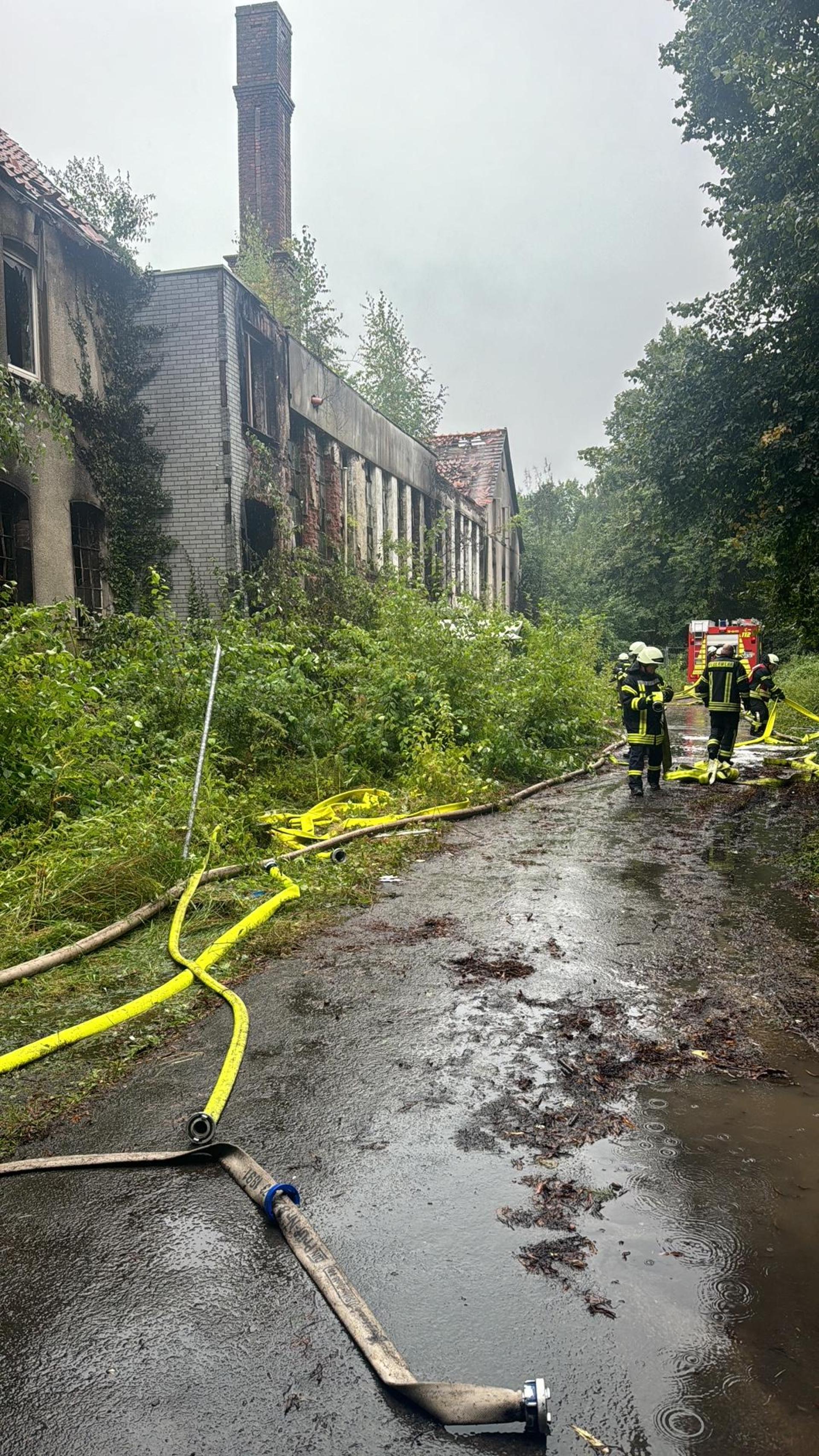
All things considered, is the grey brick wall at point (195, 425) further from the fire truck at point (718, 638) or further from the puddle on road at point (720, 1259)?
the fire truck at point (718, 638)

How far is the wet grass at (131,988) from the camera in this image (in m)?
3.81

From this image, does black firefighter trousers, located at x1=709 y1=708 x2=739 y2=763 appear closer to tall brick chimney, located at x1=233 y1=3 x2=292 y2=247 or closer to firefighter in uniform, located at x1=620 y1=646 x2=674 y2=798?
firefighter in uniform, located at x1=620 y1=646 x2=674 y2=798

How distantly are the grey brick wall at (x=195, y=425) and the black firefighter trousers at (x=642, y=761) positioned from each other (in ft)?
22.1

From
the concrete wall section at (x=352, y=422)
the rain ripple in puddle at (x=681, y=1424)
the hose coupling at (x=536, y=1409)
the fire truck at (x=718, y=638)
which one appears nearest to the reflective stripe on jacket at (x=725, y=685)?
the concrete wall section at (x=352, y=422)

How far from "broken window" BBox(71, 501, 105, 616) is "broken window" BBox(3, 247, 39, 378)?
6.37ft

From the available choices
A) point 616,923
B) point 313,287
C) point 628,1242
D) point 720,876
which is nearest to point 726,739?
point 720,876

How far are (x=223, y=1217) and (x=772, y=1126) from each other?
6.28 feet

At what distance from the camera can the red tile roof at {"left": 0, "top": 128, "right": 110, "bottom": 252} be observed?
1214 cm

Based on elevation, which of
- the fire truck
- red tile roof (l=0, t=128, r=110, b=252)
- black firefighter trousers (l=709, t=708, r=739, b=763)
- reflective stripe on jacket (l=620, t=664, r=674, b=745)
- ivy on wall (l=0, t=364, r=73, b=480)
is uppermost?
red tile roof (l=0, t=128, r=110, b=252)

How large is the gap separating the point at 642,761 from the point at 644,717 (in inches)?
21.3

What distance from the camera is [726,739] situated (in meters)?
13.9

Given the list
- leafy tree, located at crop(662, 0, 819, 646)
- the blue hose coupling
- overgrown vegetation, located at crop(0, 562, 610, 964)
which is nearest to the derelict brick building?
overgrown vegetation, located at crop(0, 562, 610, 964)

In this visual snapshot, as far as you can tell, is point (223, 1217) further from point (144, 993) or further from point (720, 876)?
point (720, 876)

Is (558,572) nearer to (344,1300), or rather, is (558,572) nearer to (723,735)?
Answer: (723,735)
